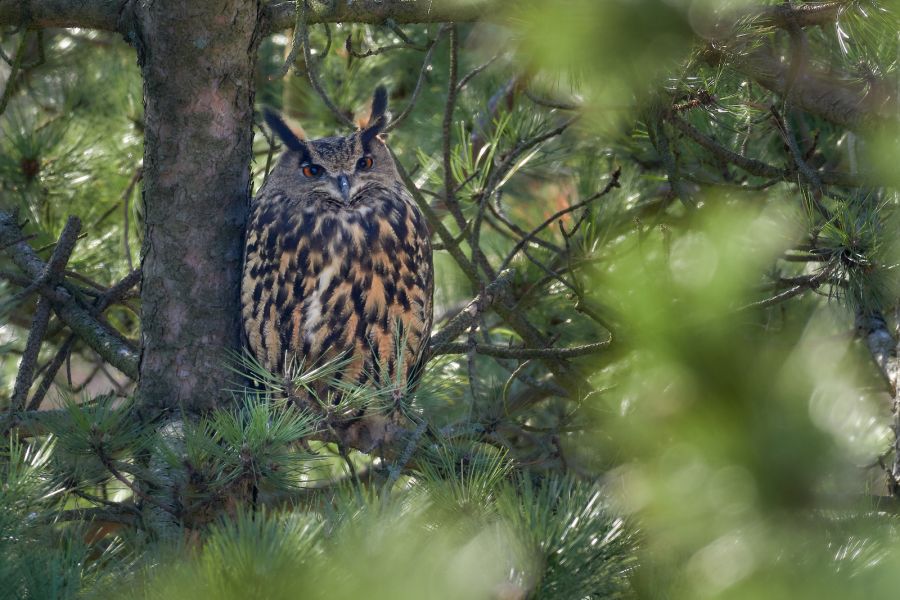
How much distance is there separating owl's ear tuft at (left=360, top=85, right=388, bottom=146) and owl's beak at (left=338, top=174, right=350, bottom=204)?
167 mm

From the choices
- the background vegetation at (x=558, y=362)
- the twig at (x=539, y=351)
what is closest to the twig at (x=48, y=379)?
the background vegetation at (x=558, y=362)

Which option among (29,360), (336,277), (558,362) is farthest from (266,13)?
(558,362)

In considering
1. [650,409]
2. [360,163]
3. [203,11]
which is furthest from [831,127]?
[650,409]

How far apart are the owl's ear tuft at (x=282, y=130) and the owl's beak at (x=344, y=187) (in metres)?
0.21

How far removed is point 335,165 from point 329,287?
0.42 m

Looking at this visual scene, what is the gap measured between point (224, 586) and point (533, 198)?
2.69m

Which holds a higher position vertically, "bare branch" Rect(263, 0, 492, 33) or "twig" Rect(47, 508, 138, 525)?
"bare branch" Rect(263, 0, 492, 33)

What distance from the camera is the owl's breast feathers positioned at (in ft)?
8.73

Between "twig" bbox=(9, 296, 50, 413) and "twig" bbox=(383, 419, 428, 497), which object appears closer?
"twig" bbox=(383, 419, 428, 497)

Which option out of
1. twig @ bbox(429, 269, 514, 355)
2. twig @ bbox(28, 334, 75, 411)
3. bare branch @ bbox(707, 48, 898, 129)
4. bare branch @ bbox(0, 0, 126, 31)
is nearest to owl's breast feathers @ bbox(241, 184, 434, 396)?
twig @ bbox(429, 269, 514, 355)

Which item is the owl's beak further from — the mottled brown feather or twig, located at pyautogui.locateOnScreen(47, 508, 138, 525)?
twig, located at pyautogui.locateOnScreen(47, 508, 138, 525)

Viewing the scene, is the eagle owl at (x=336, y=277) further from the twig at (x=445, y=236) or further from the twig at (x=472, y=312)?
the twig at (x=472, y=312)

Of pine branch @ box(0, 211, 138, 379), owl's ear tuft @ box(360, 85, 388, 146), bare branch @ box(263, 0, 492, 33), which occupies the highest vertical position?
bare branch @ box(263, 0, 492, 33)

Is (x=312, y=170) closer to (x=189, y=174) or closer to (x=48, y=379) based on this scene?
(x=189, y=174)
